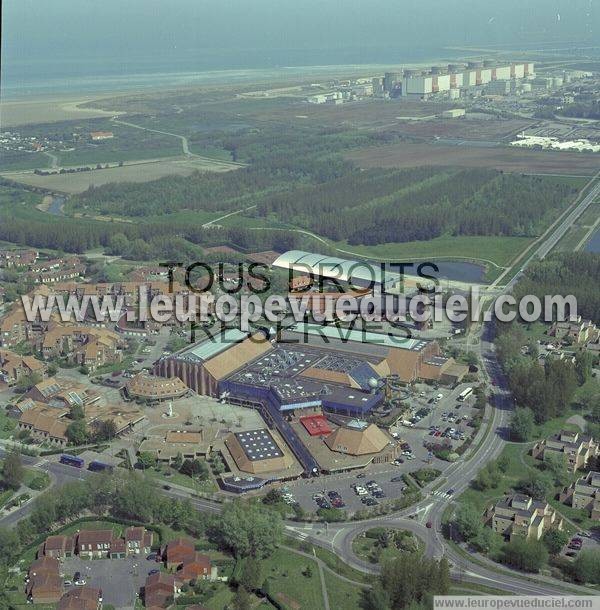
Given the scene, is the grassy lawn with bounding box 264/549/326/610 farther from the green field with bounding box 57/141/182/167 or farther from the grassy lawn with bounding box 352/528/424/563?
the green field with bounding box 57/141/182/167

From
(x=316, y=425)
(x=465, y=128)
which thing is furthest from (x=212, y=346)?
(x=465, y=128)

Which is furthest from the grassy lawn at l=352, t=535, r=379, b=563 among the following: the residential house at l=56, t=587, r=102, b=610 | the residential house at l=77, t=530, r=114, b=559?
the residential house at l=56, t=587, r=102, b=610

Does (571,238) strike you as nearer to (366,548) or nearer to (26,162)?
(366,548)

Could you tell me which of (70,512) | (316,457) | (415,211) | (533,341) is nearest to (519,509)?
(316,457)

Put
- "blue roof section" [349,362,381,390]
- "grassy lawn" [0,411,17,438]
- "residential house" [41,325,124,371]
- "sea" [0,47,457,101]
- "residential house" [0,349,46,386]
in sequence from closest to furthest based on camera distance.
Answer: "grassy lawn" [0,411,17,438] < "blue roof section" [349,362,381,390] < "residential house" [0,349,46,386] < "residential house" [41,325,124,371] < "sea" [0,47,457,101]

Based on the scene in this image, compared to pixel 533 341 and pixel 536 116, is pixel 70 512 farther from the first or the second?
pixel 536 116

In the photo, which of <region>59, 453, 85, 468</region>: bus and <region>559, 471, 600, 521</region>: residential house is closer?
<region>559, 471, 600, 521</region>: residential house
